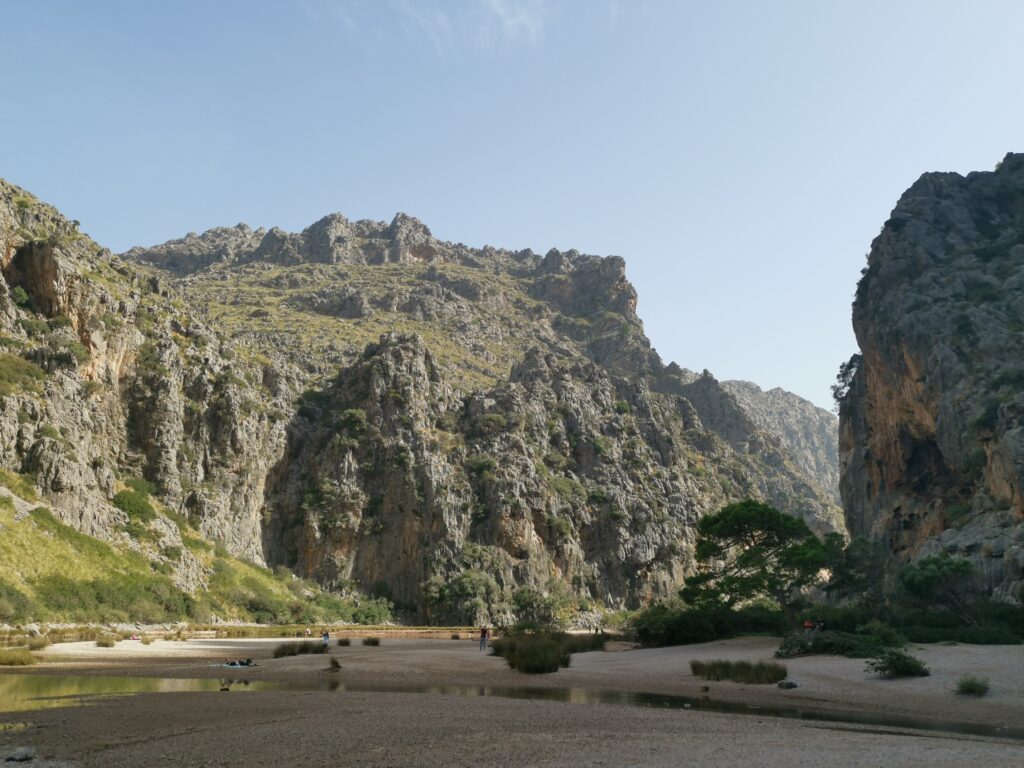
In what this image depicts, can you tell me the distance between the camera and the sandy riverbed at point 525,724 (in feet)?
34.8

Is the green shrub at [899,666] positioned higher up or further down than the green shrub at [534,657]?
higher up

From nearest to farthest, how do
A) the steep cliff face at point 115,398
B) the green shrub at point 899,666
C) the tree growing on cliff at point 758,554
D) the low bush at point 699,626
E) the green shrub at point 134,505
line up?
the green shrub at point 899,666, the tree growing on cliff at point 758,554, the low bush at point 699,626, the steep cliff face at point 115,398, the green shrub at point 134,505

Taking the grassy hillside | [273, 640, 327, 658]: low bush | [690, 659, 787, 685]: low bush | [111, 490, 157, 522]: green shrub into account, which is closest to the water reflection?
[690, 659, 787, 685]: low bush

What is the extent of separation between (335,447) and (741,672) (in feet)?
221

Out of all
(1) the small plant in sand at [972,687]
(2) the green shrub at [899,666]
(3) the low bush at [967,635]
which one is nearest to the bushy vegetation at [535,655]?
(2) the green shrub at [899,666]

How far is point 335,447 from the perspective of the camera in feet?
273

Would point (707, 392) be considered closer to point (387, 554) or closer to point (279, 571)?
point (387, 554)

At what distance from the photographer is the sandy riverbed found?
10594mm

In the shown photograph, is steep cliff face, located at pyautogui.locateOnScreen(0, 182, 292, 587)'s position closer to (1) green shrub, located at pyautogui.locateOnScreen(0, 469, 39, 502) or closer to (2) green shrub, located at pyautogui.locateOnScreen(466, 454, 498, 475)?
(1) green shrub, located at pyautogui.locateOnScreen(0, 469, 39, 502)

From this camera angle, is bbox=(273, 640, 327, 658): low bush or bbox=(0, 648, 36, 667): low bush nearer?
bbox=(0, 648, 36, 667): low bush

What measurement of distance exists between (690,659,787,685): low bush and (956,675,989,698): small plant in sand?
18.3ft

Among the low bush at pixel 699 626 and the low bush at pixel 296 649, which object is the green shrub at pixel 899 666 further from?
the low bush at pixel 296 649

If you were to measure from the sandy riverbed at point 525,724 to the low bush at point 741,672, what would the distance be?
69 cm

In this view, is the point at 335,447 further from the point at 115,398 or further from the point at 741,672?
the point at 741,672
